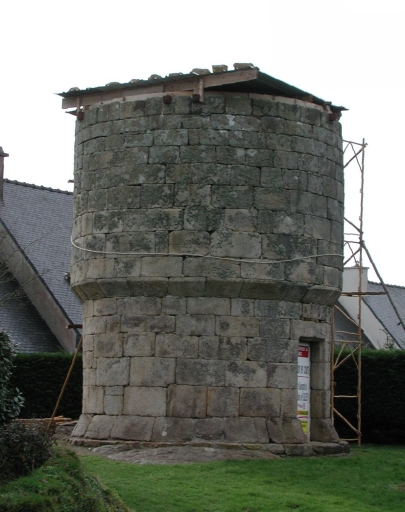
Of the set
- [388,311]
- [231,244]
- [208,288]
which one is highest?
[388,311]

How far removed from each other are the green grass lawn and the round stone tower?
102 centimetres

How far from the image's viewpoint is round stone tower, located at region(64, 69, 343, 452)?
50.3 ft

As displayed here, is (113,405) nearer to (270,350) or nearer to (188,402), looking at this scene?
(188,402)

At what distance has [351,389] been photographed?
21.8 meters

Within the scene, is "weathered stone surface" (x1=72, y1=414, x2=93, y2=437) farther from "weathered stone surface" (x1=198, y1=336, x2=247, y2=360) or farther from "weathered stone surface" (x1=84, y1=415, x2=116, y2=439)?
"weathered stone surface" (x1=198, y1=336, x2=247, y2=360)

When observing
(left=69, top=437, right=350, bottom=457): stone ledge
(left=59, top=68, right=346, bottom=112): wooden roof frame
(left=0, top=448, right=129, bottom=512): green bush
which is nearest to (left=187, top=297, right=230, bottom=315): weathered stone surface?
(left=69, top=437, right=350, bottom=457): stone ledge

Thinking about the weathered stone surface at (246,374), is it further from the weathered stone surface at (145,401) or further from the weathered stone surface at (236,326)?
the weathered stone surface at (145,401)

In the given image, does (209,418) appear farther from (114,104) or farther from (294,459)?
(114,104)

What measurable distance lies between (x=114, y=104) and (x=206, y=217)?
2.64m

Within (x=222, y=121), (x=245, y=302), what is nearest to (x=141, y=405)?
(x=245, y=302)

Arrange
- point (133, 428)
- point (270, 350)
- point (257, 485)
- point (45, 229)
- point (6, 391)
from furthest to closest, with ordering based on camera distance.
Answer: point (45, 229) < point (270, 350) < point (133, 428) < point (257, 485) < point (6, 391)

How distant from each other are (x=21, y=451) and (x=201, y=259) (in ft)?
17.3

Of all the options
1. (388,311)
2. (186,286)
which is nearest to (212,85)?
(186,286)

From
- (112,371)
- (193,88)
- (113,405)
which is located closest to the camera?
(113,405)
